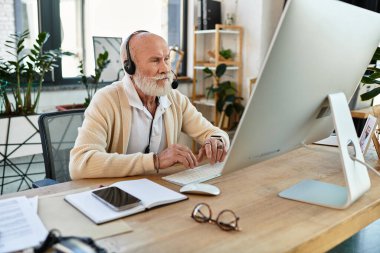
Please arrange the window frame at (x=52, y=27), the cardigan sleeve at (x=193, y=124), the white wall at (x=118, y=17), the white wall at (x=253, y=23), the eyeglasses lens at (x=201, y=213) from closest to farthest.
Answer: the eyeglasses lens at (x=201, y=213) → the cardigan sleeve at (x=193, y=124) → the window frame at (x=52, y=27) → the white wall at (x=118, y=17) → the white wall at (x=253, y=23)

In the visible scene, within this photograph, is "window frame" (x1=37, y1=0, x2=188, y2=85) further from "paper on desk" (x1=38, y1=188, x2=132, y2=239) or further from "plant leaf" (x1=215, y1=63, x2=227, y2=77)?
"paper on desk" (x1=38, y1=188, x2=132, y2=239)

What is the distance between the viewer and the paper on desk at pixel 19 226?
0.79 m

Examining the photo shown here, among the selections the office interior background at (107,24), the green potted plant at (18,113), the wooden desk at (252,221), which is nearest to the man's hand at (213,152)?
the wooden desk at (252,221)

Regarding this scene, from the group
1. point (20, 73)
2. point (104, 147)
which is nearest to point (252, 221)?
point (104, 147)

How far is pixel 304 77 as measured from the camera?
3.06 feet

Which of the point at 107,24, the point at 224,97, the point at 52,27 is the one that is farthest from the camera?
the point at 224,97

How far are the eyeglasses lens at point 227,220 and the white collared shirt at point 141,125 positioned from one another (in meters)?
0.74

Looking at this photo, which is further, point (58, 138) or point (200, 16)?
point (200, 16)

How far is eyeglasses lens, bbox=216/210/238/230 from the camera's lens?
876 mm

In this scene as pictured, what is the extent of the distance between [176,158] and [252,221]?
442 mm

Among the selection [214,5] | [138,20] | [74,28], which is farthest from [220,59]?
[74,28]

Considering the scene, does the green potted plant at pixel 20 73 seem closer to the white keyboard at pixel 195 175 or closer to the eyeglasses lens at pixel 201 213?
the white keyboard at pixel 195 175

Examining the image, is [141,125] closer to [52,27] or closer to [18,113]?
[18,113]

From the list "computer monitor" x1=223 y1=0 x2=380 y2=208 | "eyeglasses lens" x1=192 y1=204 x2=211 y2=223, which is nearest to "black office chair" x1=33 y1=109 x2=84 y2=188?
"eyeglasses lens" x1=192 y1=204 x2=211 y2=223
